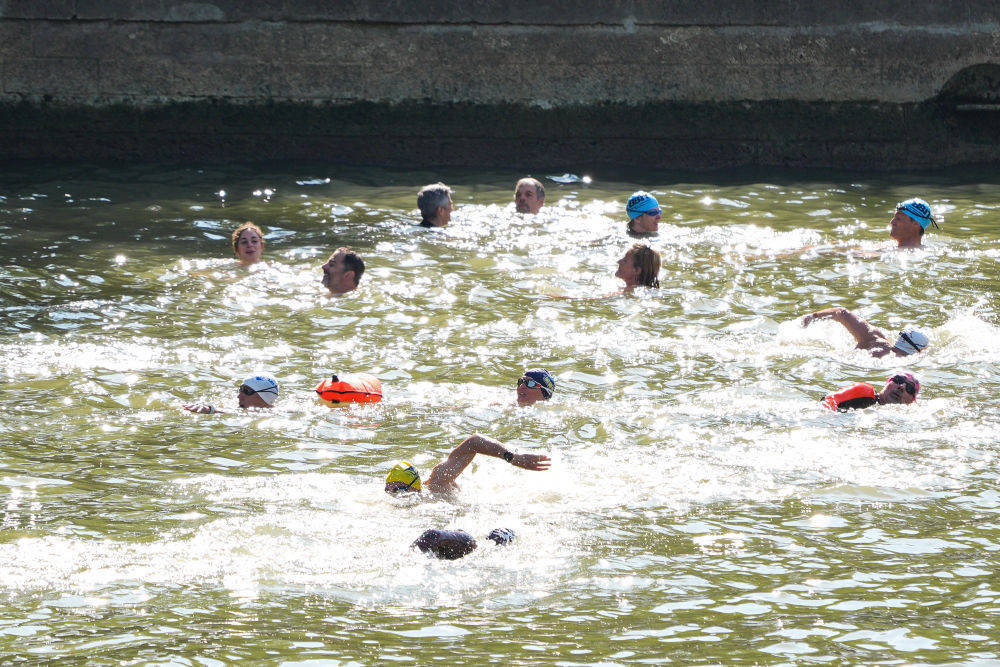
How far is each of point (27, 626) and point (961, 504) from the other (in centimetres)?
598

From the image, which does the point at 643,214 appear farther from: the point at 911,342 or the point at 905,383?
the point at 905,383

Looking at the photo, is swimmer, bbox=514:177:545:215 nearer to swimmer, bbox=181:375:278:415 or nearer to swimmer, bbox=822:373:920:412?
swimmer, bbox=181:375:278:415

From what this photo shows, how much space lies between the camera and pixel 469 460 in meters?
9.70

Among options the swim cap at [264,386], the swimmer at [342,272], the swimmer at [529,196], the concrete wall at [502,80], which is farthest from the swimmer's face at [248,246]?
the concrete wall at [502,80]

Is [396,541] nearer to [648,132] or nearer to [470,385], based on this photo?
[470,385]

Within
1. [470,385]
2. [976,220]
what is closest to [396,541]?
[470,385]

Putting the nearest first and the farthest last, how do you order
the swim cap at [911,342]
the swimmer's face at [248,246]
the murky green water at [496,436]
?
the murky green water at [496,436]
the swim cap at [911,342]
the swimmer's face at [248,246]

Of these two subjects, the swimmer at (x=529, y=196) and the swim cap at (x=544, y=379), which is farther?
the swimmer at (x=529, y=196)

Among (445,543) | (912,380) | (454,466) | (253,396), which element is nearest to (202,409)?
(253,396)

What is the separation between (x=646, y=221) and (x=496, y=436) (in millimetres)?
7183

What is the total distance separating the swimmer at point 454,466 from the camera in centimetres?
924

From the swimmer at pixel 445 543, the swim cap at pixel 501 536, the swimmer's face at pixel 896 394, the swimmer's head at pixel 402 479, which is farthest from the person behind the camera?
the swimmer's face at pixel 896 394

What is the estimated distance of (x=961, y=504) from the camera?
29.2 feet

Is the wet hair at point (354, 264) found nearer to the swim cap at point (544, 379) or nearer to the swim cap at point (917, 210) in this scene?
the swim cap at point (544, 379)
